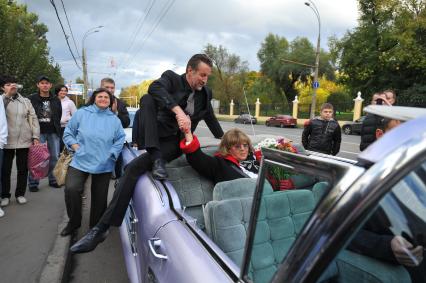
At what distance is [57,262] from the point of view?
3.03m

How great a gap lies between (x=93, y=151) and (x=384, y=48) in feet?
107

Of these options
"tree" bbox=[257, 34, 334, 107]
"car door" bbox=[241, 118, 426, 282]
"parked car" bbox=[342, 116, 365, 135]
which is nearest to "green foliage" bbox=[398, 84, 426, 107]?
"parked car" bbox=[342, 116, 365, 135]

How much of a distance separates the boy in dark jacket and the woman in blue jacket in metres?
2.96

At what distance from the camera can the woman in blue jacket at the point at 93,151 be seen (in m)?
3.46

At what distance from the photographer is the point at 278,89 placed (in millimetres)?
55812

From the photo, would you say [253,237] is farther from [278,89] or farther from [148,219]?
[278,89]

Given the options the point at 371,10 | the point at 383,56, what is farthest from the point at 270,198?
the point at 371,10

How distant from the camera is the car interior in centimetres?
104

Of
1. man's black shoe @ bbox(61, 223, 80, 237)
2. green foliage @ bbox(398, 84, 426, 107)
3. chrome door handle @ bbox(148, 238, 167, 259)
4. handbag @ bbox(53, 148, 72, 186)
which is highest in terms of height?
green foliage @ bbox(398, 84, 426, 107)

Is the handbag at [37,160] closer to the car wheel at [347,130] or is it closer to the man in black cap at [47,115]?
the man in black cap at [47,115]

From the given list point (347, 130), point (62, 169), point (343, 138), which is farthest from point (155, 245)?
point (347, 130)

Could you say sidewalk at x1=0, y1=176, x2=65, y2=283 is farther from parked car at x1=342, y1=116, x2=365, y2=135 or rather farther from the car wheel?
the car wheel

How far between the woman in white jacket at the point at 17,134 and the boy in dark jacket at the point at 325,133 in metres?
3.94

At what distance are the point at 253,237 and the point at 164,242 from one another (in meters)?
0.75
